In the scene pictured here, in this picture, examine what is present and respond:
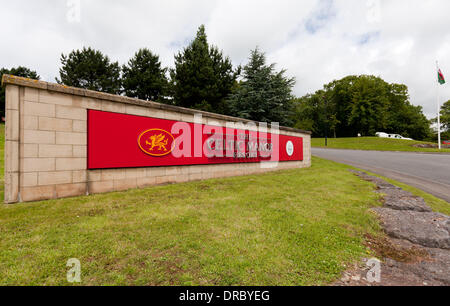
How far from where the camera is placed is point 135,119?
7254mm

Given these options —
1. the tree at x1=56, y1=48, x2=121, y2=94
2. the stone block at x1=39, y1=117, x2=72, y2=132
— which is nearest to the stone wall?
the stone block at x1=39, y1=117, x2=72, y2=132

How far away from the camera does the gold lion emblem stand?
25.1 feet

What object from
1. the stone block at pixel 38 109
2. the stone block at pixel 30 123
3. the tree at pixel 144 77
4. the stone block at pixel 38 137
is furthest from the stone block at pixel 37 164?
the tree at pixel 144 77

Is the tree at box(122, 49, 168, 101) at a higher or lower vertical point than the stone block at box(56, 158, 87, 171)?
higher

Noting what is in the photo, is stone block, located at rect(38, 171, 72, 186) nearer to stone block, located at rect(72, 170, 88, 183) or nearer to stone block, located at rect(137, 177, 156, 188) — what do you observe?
stone block, located at rect(72, 170, 88, 183)

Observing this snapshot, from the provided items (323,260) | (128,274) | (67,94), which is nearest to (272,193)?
(323,260)

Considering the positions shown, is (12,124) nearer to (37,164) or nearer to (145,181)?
(37,164)

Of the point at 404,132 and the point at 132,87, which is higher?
the point at 132,87

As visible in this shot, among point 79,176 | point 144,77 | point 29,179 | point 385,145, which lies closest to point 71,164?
point 79,176

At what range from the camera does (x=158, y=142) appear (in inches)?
309

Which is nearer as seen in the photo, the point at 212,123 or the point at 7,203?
the point at 7,203

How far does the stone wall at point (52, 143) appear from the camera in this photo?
5.18 m
